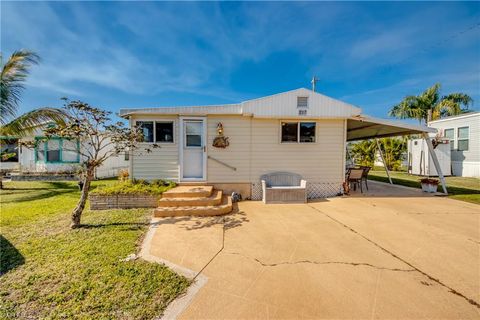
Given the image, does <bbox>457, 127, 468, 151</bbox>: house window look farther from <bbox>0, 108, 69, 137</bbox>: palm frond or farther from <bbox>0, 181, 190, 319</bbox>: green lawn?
<bbox>0, 108, 69, 137</bbox>: palm frond

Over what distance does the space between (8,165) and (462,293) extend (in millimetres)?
24046

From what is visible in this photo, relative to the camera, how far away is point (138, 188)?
6.13 metres

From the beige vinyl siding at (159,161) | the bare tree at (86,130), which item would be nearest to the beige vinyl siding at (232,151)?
the beige vinyl siding at (159,161)

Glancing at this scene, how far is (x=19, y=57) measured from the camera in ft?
26.1

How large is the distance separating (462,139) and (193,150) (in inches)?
708

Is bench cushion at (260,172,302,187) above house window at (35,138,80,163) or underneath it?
underneath

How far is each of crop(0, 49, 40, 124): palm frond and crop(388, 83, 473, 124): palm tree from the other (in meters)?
28.2

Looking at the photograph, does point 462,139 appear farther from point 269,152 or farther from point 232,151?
point 232,151

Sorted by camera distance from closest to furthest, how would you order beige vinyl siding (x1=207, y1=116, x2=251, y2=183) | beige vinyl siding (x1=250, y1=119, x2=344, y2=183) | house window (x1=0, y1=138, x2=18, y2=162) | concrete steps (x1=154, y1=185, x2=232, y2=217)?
concrete steps (x1=154, y1=185, x2=232, y2=217)
beige vinyl siding (x1=207, y1=116, x2=251, y2=183)
beige vinyl siding (x1=250, y1=119, x2=344, y2=183)
house window (x1=0, y1=138, x2=18, y2=162)

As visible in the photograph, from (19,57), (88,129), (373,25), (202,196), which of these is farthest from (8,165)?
(373,25)

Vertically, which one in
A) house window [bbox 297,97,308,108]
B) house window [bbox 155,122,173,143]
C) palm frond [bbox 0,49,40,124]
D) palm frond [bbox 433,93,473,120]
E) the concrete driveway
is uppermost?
palm frond [bbox 433,93,473,120]

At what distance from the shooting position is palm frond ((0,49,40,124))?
7.82m

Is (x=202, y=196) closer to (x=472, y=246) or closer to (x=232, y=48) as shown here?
(x=472, y=246)

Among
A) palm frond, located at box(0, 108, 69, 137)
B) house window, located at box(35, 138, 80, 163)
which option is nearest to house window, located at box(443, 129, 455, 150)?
palm frond, located at box(0, 108, 69, 137)
